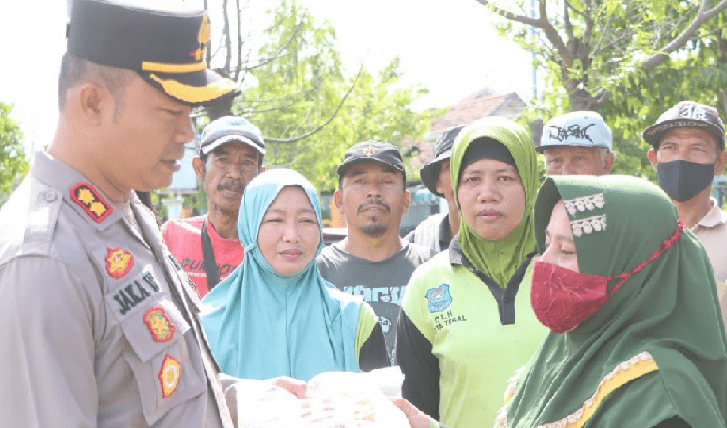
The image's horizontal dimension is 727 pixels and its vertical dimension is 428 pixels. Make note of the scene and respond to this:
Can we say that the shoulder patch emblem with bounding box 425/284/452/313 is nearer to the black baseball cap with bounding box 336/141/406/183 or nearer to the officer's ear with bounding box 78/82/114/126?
the black baseball cap with bounding box 336/141/406/183

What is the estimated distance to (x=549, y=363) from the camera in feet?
9.39

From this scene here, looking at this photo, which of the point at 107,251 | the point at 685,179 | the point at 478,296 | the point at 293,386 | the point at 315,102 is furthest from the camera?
the point at 315,102

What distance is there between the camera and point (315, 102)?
15633 mm

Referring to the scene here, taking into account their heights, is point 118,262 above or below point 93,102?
below

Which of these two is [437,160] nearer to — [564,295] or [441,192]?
[441,192]

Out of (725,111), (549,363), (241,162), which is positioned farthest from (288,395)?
(725,111)

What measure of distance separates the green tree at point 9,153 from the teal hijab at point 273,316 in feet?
53.7

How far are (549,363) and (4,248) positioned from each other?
177 centimetres

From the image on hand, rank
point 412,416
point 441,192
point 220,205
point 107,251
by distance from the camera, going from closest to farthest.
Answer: point 107,251
point 412,416
point 220,205
point 441,192

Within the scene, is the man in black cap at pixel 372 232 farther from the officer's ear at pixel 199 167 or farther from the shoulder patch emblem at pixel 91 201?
the shoulder patch emblem at pixel 91 201

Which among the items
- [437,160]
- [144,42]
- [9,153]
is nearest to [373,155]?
[437,160]

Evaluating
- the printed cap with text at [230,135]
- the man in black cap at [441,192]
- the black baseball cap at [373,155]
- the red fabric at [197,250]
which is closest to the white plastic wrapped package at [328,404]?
the red fabric at [197,250]

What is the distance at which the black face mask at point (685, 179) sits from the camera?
527cm

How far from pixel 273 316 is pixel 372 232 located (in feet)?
4.69
